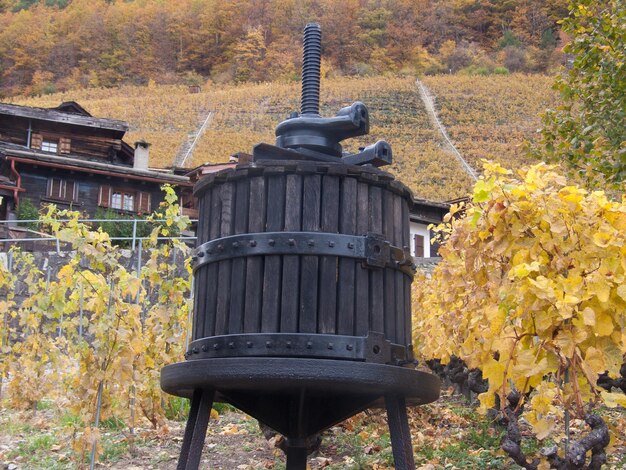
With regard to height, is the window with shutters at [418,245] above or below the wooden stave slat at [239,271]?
above

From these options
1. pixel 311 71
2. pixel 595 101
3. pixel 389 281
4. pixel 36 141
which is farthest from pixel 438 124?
pixel 389 281

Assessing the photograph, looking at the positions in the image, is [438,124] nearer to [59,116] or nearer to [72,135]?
[72,135]

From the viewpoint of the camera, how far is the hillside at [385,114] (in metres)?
56.1

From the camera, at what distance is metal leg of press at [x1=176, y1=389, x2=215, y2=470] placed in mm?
4051

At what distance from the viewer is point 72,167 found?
28594mm

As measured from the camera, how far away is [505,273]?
168 inches

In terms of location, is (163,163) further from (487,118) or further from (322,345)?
(322,345)

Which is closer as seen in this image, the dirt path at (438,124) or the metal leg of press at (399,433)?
the metal leg of press at (399,433)

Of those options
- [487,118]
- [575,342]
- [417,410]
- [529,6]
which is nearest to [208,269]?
[575,342]

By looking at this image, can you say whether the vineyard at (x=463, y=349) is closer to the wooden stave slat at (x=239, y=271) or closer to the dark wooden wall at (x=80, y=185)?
the wooden stave slat at (x=239, y=271)

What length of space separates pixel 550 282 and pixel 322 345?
1168 mm

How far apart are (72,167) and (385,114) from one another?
150 ft

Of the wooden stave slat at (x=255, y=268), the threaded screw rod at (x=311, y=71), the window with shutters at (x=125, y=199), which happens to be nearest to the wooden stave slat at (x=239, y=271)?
the wooden stave slat at (x=255, y=268)

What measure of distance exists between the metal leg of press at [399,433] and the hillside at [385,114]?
42.5 metres
